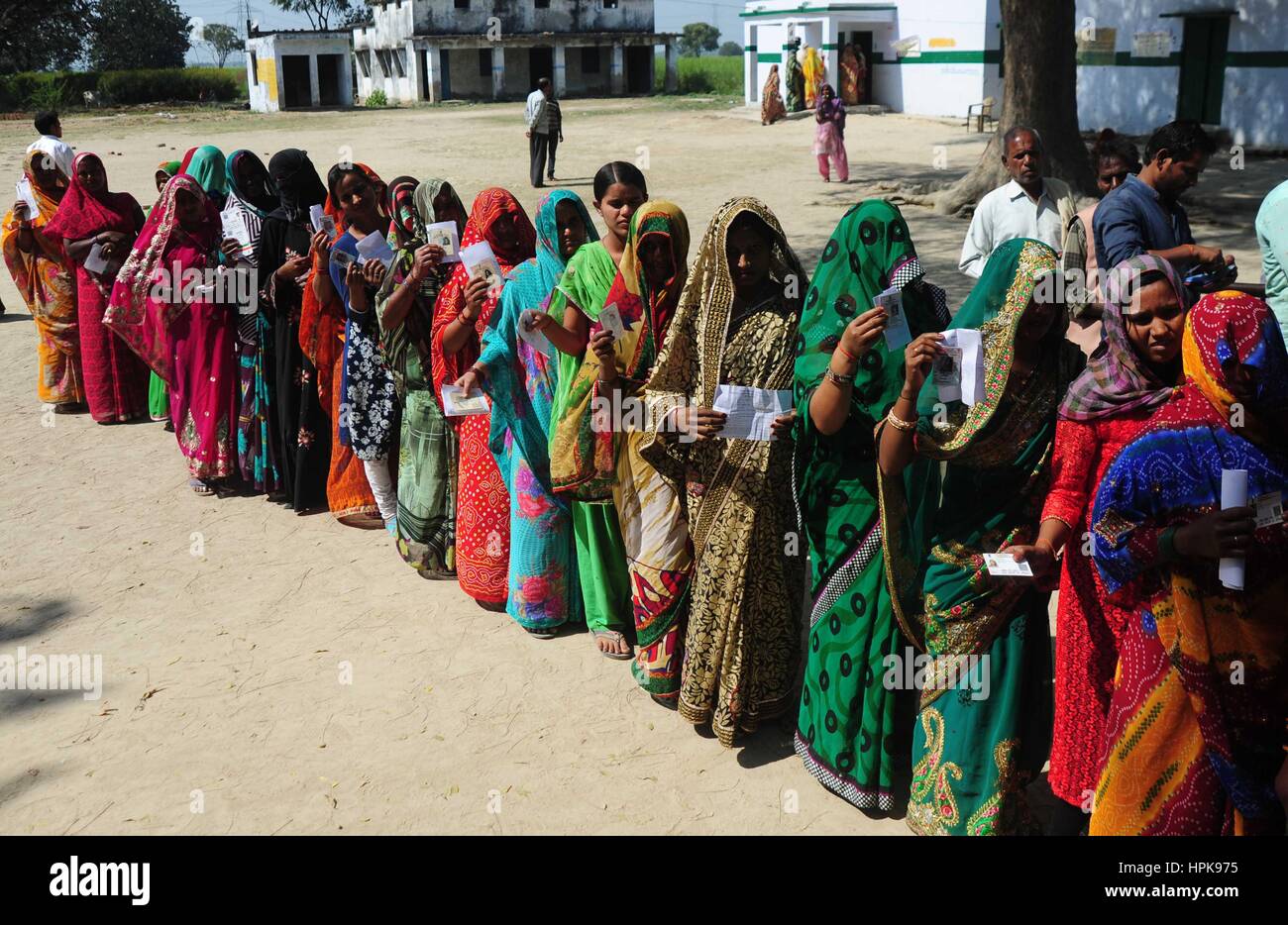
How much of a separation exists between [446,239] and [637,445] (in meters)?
1.40

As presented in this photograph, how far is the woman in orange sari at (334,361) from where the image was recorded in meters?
5.73

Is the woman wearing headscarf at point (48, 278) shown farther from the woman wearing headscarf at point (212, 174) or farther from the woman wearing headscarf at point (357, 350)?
the woman wearing headscarf at point (357, 350)

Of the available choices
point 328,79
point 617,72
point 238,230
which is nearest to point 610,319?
point 238,230

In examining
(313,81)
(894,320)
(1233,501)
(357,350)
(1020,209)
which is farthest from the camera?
(313,81)

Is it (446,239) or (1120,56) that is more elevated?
(1120,56)

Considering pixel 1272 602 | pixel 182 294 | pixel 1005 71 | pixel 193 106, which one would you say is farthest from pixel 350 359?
pixel 193 106

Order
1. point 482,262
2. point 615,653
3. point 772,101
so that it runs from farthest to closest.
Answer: point 772,101 < point 615,653 < point 482,262

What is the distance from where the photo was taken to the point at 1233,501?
2305mm

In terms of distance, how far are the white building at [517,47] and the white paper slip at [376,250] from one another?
41.9 m

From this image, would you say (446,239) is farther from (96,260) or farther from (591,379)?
(96,260)

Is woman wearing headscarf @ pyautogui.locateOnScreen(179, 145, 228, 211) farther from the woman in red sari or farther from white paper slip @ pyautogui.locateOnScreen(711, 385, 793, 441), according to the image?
white paper slip @ pyautogui.locateOnScreen(711, 385, 793, 441)

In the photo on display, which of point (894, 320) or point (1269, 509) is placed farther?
point (894, 320)

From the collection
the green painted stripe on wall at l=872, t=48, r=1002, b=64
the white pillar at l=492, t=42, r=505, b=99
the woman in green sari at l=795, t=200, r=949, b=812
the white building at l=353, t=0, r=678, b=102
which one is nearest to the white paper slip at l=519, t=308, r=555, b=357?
the woman in green sari at l=795, t=200, r=949, b=812

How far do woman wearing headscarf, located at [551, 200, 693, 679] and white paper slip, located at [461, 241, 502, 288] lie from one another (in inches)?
22.2
